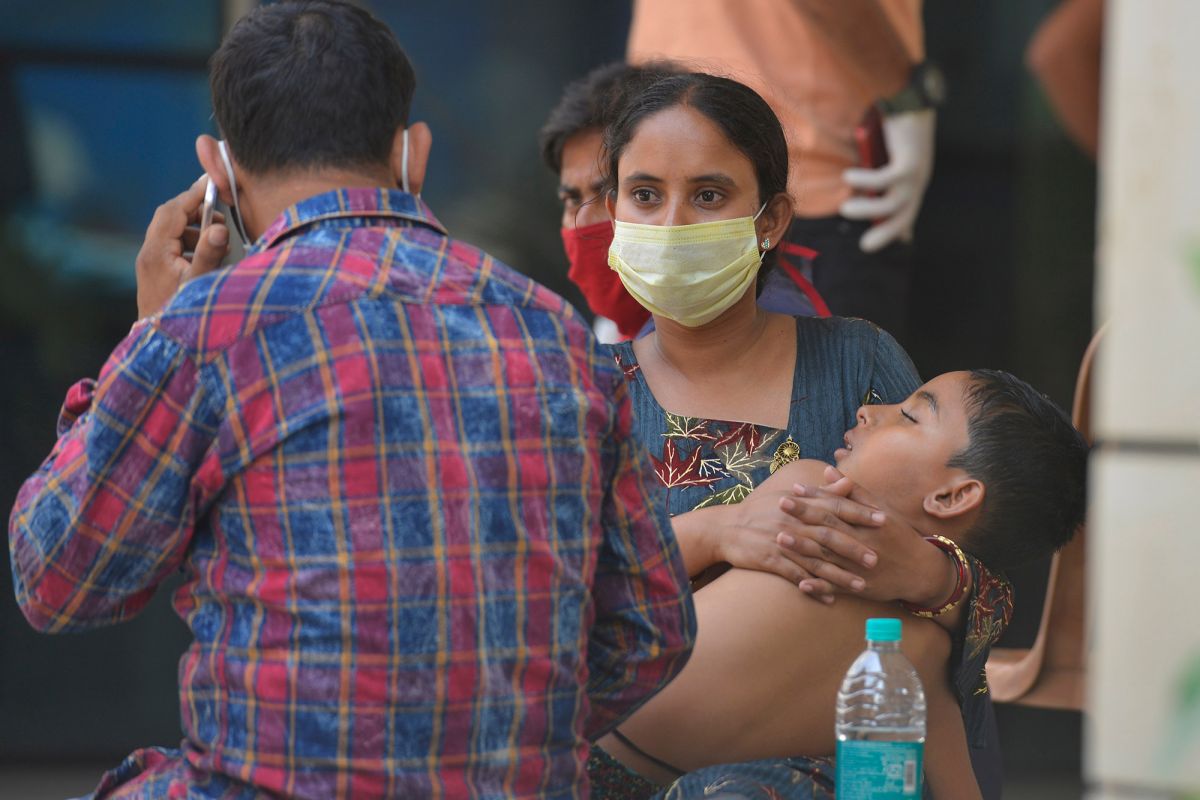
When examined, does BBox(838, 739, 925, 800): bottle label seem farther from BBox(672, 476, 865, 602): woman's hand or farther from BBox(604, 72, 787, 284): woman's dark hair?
BBox(604, 72, 787, 284): woman's dark hair

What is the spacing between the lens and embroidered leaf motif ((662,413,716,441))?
9.20 feet

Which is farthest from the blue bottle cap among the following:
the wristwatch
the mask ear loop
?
the wristwatch

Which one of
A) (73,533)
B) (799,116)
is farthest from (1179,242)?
(799,116)

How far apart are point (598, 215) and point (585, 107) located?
0.38 metres

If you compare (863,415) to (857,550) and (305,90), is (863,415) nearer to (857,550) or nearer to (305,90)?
(857,550)

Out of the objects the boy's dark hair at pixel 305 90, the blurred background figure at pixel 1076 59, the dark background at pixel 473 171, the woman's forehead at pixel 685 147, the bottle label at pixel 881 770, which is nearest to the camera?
the boy's dark hair at pixel 305 90

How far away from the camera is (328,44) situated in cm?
191

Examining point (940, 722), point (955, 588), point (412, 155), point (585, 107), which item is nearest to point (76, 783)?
point (585, 107)

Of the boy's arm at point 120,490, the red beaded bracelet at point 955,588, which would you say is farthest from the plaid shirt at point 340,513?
the red beaded bracelet at point 955,588

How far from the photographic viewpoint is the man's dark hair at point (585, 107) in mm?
3773

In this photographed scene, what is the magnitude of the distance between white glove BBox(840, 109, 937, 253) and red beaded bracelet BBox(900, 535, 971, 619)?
1577 millimetres

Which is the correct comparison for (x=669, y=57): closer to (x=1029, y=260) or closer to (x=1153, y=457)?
(x=1029, y=260)

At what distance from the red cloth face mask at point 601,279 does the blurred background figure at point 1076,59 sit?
126 centimetres

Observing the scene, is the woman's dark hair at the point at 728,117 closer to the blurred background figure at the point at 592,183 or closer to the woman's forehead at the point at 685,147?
the woman's forehead at the point at 685,147
